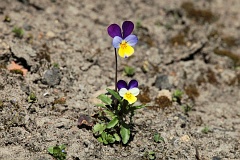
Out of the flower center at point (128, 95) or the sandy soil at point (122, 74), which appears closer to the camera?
the flower center at point (128, 95)

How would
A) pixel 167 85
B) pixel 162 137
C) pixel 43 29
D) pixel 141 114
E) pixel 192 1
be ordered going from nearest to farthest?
pixel 162 137, pixel 141 114, pixel 167 85, pixel 43 29, pixel 192 1

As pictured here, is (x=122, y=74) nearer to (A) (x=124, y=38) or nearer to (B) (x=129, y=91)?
(B) (x=129, y=91)

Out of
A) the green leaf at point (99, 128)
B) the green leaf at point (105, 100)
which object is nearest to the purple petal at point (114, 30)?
the green leaf at point (105, 100)


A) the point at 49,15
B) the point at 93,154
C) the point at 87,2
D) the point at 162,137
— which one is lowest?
the point at 93,154

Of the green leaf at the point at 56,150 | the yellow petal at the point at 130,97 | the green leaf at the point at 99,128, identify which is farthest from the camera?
the green leaf at the point at 99,128

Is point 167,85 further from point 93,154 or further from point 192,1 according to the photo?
point 192,1

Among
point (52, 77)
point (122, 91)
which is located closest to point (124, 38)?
point (122, 91)

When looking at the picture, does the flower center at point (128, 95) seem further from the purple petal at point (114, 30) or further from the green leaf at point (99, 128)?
the purple petal at point (114, 30)

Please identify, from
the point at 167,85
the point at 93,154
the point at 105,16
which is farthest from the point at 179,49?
the point at 93,154
